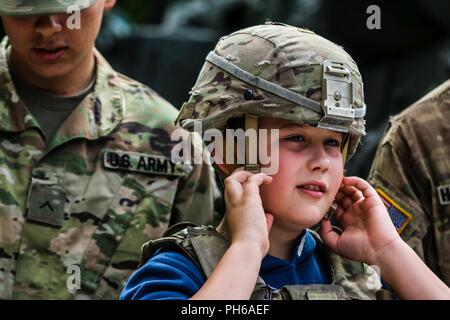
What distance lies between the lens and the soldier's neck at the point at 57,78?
5020 mm

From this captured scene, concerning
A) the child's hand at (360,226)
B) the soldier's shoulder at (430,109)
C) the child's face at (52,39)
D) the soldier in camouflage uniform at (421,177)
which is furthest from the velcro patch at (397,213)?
the child's face at (52,39)

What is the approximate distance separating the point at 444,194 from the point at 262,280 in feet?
4.60

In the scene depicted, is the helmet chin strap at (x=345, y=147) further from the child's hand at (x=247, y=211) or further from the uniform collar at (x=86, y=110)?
the uniform collar at (x=86, y=110)

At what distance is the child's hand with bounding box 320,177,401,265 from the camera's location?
12.2 ft

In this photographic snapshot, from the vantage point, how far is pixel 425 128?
15.7 feet

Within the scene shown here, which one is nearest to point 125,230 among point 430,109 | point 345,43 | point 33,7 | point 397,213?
point 33,7

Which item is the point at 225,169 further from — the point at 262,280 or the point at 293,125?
the point at 262,280

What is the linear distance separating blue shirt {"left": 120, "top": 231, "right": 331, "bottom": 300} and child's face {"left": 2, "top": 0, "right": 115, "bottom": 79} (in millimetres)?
1472

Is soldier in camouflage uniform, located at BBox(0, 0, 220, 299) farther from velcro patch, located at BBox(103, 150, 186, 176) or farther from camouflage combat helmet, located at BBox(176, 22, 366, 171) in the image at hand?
camouflage combat helmet, located at BBox(176, 22, 366, 171)

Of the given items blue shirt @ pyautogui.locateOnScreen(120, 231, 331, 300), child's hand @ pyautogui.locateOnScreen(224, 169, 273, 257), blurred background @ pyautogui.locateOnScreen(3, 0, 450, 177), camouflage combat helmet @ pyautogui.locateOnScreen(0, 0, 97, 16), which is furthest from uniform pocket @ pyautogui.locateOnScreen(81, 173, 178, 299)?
blurred background @ pyautogui.locateOnScreen(3, 0, 450, 177)

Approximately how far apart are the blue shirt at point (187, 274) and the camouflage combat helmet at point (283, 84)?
1.46 ft

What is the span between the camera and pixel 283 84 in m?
3.66

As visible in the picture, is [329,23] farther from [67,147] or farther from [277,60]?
[277,60]
